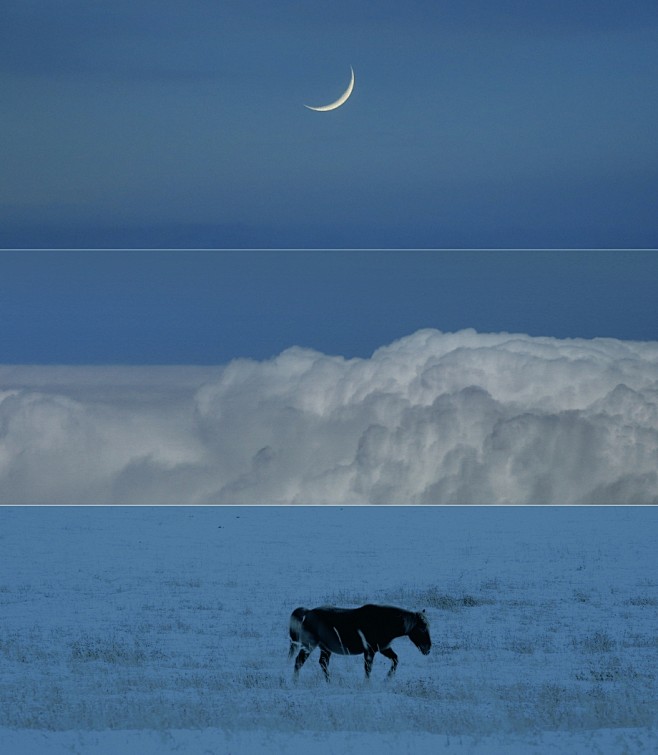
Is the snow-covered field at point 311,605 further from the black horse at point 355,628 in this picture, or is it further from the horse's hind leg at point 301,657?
the black horse at point 355,628

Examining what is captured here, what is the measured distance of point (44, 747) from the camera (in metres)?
8.70

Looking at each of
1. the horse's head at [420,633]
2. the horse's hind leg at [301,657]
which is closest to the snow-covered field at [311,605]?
the horse's hind leg at [301,657]

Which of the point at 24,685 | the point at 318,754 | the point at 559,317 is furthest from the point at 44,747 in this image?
the point at 559,317

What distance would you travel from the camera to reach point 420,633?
9641mm

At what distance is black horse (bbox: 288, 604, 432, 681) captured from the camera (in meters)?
9.43

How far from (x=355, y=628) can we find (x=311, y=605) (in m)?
A: 3.05

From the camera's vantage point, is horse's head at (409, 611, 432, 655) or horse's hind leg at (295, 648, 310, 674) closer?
horse's head at (409, 611, 432, 655)

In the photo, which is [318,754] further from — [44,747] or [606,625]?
[606,625]

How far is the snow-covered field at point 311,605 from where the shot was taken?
904cm

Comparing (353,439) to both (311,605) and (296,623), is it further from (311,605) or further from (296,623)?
(296,623)

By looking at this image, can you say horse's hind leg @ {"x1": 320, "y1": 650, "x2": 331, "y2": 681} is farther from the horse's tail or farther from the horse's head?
the horse's head

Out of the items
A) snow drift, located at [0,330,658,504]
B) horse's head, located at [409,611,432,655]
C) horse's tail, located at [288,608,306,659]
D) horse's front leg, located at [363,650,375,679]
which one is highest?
snow drift, located at [0,330,658,504]

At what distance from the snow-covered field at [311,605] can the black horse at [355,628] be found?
39cm

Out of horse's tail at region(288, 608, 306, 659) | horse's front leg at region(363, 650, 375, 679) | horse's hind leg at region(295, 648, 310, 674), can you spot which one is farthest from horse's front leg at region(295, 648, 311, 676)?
horse's front leg at region(363, 650, 375, 679)
